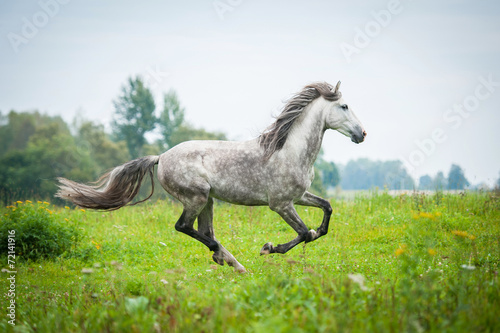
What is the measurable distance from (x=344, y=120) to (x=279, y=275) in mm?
2543

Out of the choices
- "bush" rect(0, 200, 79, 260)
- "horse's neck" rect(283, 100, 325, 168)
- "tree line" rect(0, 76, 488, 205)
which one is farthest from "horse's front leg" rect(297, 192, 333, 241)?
"tree line" rect(0, 76, 488, 205)

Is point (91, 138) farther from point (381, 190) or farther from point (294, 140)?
point (294, 140)

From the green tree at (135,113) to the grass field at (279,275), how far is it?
48059 millimetres

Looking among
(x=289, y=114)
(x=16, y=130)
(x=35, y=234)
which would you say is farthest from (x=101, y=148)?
(x=289, y=114)

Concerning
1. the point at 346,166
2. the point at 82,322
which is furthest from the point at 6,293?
the point at 346,166

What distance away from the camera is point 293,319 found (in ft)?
10.6

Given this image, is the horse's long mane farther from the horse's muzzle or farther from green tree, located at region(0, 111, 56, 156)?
green tree, located at region(0, 111, 56, 156)

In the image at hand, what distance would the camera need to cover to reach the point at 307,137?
19.8 ft

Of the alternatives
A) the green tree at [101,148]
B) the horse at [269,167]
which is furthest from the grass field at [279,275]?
the green tree at [101,148]

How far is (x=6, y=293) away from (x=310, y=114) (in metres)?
4.95

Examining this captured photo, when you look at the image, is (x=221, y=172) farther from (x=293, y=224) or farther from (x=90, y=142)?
(x=90, y=142)

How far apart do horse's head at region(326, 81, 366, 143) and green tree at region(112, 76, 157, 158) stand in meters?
53.7

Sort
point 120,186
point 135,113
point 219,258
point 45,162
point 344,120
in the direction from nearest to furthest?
point 344,120, point 219,258, point 120,186, point 45,162, point 135,113

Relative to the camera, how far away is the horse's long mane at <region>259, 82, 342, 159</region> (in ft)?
19.5
